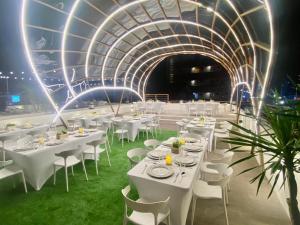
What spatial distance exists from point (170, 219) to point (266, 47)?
5075 mm

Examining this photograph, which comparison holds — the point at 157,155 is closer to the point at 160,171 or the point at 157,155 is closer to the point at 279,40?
the point at 160,171

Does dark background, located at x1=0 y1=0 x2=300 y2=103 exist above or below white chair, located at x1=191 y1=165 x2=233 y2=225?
above

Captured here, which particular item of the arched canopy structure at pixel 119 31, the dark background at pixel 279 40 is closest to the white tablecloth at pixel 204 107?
the arched canopy structure at pixel 119 31

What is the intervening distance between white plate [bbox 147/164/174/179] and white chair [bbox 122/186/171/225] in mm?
373

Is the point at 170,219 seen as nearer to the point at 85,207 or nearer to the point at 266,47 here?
the point at 85,207

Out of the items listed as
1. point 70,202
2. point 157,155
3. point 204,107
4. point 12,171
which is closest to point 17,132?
point 12,171

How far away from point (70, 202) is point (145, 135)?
532 cm

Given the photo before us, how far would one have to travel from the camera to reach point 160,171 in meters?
2.60

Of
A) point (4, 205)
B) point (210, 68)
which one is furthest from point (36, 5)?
point (210, 68)

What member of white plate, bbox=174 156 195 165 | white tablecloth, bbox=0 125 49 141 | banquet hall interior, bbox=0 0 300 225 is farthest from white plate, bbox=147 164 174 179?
white tablecloth, bbox=0 125 49 141

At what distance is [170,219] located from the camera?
2400 millimetres

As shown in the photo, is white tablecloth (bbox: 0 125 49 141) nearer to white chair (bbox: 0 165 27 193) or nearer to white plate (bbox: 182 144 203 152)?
white chair (bbox: 0 165 27 193)

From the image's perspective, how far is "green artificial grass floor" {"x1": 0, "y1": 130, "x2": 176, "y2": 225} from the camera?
279 cm

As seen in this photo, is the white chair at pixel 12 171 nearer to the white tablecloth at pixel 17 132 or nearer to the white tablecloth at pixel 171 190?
the white tablecloth at pixel 17 132
